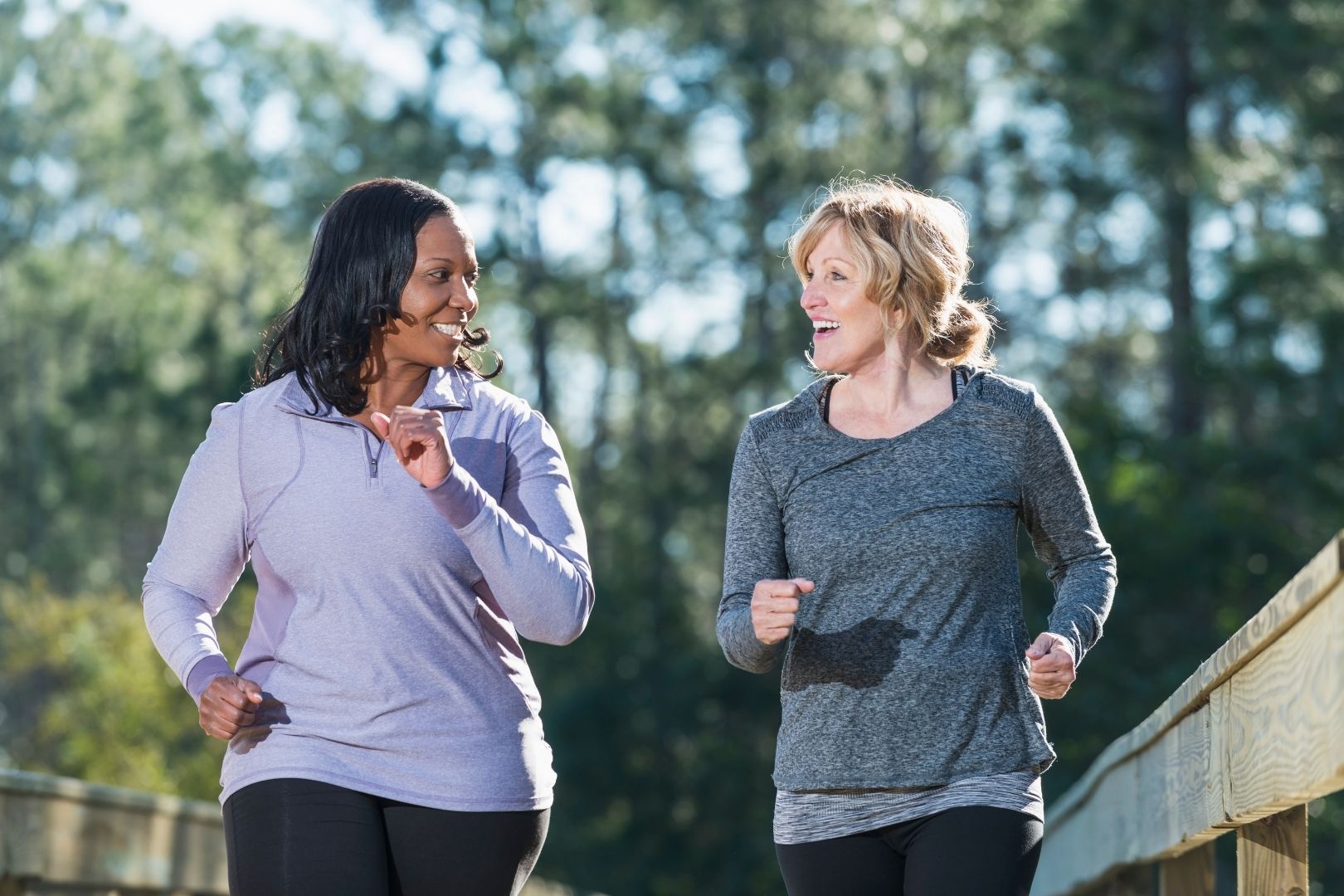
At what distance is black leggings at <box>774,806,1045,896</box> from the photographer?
279cm

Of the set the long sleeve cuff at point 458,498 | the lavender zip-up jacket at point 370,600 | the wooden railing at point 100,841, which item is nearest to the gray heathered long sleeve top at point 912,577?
the lavender zip-up jacket at point 370,600

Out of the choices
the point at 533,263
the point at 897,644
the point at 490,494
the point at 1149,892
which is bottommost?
the point at 1149,892

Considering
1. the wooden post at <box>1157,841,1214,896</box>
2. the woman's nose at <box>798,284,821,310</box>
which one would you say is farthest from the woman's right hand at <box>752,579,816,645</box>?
the wooden post at <box>1157,841,1214,896</box>

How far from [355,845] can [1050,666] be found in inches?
43.1

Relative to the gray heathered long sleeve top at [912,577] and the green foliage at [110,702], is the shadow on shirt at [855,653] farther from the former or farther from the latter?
the green foliage at [110,702]

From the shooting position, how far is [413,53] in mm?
26297

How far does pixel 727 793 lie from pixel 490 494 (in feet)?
60.9

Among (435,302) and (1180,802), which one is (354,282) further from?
(1180,802)

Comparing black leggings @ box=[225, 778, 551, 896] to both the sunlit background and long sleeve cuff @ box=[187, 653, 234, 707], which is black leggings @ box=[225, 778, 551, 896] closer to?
long sleeve cuff @ box=[187, 653, 234, 707]

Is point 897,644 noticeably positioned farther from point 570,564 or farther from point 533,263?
point 533,263


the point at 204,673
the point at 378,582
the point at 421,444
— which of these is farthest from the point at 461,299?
the point at 204,673

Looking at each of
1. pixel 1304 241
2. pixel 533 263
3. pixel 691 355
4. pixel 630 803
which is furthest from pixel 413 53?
pixel 1304 241

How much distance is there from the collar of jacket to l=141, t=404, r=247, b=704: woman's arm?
0.36 ft

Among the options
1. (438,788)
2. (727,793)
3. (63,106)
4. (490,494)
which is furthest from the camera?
(63,106)
